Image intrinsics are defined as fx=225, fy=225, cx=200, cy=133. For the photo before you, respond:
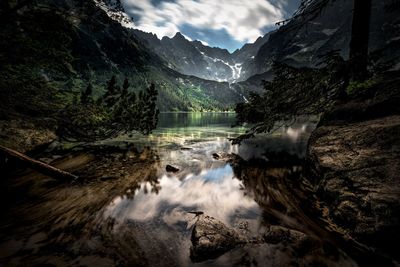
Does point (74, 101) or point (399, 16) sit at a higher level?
point (399, 16)

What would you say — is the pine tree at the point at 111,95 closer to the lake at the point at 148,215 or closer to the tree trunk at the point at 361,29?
the lake at the point at 148,215

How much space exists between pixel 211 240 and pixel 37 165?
7.52 metres

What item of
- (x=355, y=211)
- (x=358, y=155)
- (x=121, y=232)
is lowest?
(x=121, y=232)

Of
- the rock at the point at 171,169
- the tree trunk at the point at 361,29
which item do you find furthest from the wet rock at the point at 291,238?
the rock at the point at 171,169

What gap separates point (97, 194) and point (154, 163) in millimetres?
6350

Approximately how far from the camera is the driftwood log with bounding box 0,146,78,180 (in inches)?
323

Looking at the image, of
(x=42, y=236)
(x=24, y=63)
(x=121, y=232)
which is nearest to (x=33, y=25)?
(x=24, y=63)

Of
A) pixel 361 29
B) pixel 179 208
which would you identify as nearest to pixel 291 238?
pixel 179 208

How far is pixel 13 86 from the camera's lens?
10344 millimetres

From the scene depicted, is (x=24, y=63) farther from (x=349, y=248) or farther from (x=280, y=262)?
(x=349, y=248)

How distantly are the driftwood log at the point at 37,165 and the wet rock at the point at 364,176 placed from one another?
419 inches

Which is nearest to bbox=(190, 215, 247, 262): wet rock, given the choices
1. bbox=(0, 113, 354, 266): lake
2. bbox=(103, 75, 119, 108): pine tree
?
bbox=(0, 113, 354, 266): lake

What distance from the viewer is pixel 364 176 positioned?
20.2 feet

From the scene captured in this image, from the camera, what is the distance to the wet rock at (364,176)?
507 centimetres
